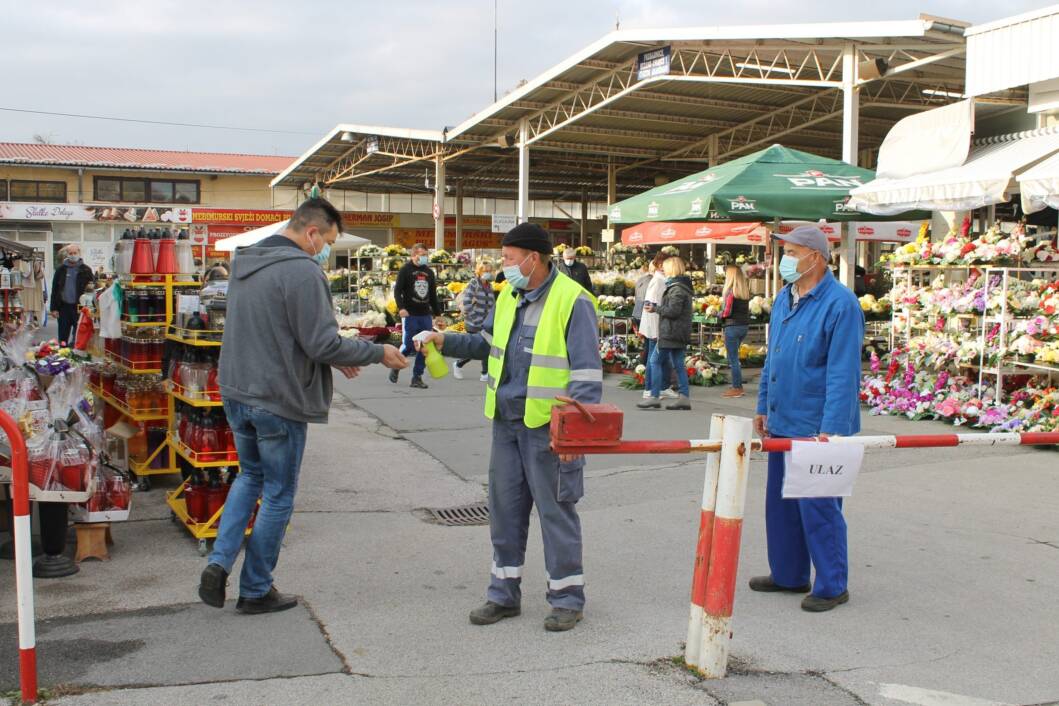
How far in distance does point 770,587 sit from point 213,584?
277 cm

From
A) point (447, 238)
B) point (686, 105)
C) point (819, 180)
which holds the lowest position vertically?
point (819, 180)

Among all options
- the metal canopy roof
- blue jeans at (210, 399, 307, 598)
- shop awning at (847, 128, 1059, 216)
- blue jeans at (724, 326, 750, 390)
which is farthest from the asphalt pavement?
the metal canopy roof

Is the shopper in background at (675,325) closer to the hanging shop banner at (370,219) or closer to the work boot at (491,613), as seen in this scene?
the work boot at (491,613)

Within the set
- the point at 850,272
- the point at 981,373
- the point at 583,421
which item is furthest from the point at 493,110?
the point at 583,421

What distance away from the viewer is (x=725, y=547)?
392cm

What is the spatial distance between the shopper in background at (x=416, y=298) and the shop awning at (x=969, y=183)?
5562 millimetres

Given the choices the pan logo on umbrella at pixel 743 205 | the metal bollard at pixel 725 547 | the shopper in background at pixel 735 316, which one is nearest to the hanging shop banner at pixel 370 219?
the shopper in background at pixel 735 316

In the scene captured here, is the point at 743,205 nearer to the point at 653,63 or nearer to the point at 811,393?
the point at 811,393

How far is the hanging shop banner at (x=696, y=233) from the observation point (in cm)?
1838

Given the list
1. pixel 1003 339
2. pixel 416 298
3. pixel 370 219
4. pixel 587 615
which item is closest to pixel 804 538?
pixel 587 615

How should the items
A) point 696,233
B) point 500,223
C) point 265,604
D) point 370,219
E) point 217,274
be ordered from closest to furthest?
point 265,604
point 217,274
point 696,233
point 500,223
point 370,219

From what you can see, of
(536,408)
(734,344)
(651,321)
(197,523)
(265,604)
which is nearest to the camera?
(536,408)

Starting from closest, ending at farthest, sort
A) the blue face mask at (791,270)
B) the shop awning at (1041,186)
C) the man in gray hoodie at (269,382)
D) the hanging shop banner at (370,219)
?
the man in gray hoodie at (269,382) → the blue face mask at (791,270) → the shop awning at (1041,186) → the hanging shop banner at (370,219)

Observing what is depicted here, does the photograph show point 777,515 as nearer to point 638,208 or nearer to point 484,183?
point 638,208
